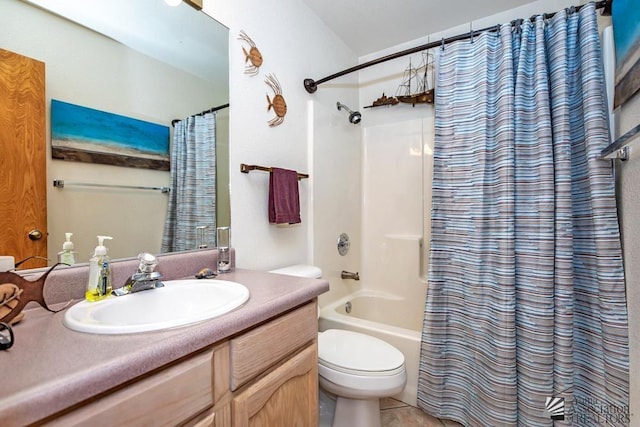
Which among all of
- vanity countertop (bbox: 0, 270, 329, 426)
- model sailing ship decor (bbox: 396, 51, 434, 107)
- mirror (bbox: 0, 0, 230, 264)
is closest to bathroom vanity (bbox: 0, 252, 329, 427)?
vanity countertop (bbox: 0, 270, 329, 426)

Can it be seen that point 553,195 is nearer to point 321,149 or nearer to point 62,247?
point 321,149

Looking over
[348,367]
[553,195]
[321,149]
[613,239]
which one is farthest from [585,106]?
[348,367]

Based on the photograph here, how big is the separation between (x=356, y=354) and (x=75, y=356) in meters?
1.18

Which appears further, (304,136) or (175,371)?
(304,136)

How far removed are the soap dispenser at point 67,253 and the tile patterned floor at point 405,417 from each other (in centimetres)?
165

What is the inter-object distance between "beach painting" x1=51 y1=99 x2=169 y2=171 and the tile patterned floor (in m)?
1.73

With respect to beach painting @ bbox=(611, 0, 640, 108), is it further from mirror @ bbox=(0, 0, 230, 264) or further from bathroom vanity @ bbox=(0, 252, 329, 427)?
mirror @ bbox=(0, 0, 230, 264)

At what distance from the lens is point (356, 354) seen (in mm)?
1429

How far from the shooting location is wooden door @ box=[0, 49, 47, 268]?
2.61 ft

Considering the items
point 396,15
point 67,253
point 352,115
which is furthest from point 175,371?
point 396,15

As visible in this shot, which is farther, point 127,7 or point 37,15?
point 127,7

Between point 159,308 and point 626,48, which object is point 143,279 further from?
point 626,48

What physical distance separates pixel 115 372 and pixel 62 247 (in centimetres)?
62

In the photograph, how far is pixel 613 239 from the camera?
49.3 inches
